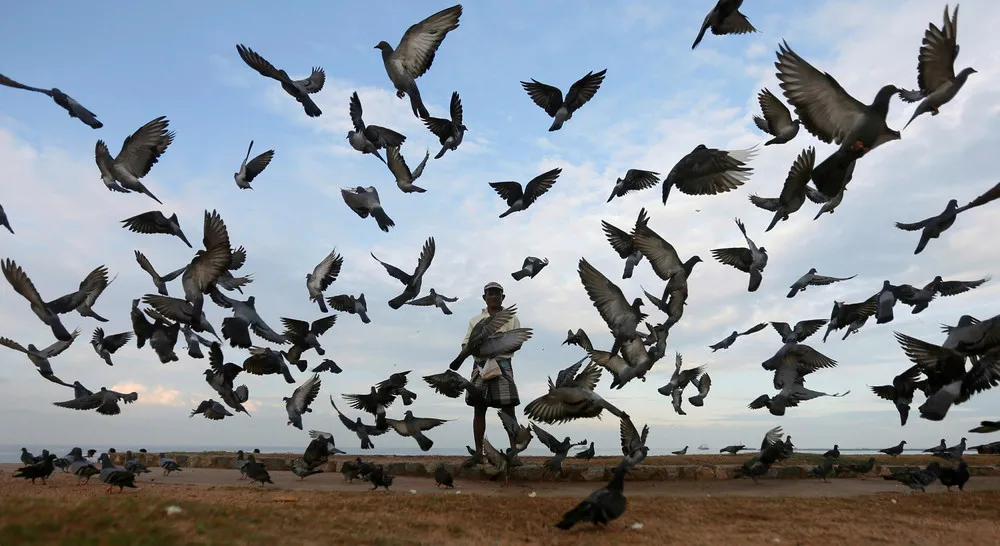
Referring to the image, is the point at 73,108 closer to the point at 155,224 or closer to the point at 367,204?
the point at 155,224

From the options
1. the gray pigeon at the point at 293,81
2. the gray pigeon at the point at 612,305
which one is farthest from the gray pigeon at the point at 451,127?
the gray pigeon at the point at 612,305

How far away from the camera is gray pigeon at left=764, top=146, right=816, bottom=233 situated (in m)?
7.86

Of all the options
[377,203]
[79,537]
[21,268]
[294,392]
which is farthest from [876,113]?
[21,268]

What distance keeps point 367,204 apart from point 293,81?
216cm

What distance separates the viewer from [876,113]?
20.9ft

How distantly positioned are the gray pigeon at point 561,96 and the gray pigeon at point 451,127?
112 cm

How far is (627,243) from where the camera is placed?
9.34 meters

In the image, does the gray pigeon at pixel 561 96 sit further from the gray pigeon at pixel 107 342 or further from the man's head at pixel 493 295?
the gray pigeon at pixel 107 342

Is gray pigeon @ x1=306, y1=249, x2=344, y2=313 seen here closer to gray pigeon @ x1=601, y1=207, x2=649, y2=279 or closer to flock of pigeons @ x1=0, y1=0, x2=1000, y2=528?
flock of pigeons @ x1=0, y1=0, x2=1000, y2=528

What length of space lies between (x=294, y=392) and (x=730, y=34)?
797 centimetres

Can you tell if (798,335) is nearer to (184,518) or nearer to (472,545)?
(472,545)

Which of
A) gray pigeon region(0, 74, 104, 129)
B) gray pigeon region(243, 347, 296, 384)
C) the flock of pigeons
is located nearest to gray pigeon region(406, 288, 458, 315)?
the flock of pigeons

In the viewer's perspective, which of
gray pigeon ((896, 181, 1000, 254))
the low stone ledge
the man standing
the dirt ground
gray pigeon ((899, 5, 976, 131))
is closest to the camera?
the dirt ground

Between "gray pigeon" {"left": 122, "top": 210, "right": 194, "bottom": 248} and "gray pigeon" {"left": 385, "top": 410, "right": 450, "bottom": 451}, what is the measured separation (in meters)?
3.96
